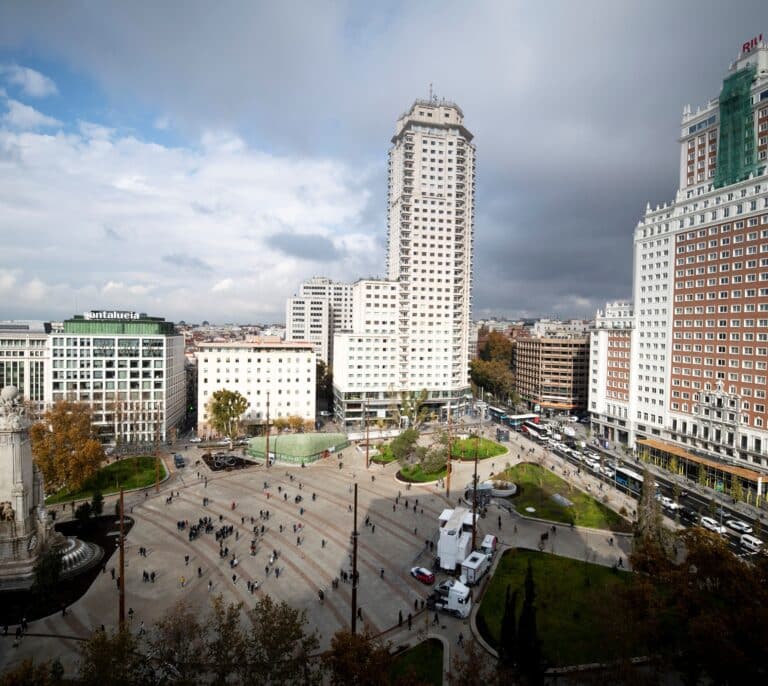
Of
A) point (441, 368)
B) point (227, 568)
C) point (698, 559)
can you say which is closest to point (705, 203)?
point (441, 368)

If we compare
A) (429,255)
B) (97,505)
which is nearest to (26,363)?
(97,505)

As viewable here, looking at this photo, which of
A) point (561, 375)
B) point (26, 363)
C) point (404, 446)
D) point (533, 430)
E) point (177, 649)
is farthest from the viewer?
point (561, 375)

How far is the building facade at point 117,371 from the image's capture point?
74688 millimetres

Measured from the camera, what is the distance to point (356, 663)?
19297mm

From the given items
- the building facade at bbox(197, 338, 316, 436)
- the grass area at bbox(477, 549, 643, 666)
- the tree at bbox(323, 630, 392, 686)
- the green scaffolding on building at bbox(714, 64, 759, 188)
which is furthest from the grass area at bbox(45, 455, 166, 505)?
the green scaffolding on building at bbox(714, 64, 759, 188)

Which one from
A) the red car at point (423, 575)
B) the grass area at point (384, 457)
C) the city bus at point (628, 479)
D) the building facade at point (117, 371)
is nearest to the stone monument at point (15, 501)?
the red car at point (423, 575)

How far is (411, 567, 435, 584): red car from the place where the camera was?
37.2 meters

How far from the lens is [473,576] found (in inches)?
1455

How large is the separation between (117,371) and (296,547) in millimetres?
51002

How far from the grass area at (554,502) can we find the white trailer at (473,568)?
15.4 metres

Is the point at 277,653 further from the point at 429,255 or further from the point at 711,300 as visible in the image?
the point at 429,255

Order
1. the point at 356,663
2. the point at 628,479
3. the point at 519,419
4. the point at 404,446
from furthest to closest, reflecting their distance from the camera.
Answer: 1. the point at 519,419
2. the point at 404,446
3. the point at 628,479
4. the point at 356,663

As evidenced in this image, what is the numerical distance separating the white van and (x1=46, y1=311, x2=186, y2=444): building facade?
75373mm

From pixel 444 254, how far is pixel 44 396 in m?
78.5
